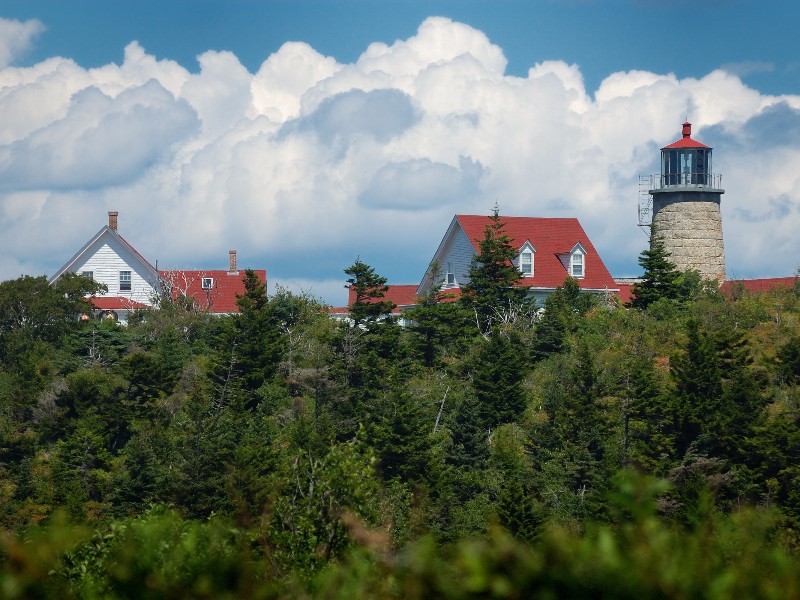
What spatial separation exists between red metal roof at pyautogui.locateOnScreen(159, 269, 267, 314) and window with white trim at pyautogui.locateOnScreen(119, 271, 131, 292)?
5.84 ft

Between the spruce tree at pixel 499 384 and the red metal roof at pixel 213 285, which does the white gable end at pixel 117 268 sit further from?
the spruce tree at pixel 499 384

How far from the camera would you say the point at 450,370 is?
3994 centimetres

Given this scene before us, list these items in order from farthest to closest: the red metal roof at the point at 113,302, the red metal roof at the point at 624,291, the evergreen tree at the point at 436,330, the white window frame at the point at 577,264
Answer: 1. the red metal roof at the point at 113,302
2. the white window frame at the point at 577,264
3. the red metal roof at the point at 624,291
4. the evergreen tree at the point at 436,330

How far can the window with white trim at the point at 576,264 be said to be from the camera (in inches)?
2062

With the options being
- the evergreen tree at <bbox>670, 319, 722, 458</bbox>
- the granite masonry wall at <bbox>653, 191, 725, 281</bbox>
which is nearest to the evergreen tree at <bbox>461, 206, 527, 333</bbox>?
the granite masonry wall at <bbox>653, 191, 725, 281</bbox>

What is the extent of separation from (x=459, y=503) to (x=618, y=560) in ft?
87.2

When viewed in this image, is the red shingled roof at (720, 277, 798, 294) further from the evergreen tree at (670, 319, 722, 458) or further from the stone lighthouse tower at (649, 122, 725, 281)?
the evergreen tree at (670, 319, 722, 458)

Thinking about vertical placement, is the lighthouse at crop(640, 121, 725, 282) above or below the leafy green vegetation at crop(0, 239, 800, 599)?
above

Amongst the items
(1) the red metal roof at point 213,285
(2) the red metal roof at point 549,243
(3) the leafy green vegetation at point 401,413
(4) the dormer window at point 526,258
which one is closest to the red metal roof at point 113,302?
(1) the red metal roof at point 213,285

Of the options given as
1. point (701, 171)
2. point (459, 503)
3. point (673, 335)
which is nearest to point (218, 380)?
point (459, 503)

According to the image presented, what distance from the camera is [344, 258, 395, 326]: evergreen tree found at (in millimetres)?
40531

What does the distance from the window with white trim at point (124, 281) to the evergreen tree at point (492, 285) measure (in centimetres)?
2043

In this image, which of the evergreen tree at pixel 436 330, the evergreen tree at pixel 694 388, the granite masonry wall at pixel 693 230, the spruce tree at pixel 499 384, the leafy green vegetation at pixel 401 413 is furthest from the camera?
the granite masonry wall at pixel 693 230

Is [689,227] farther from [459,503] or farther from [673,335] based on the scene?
[459,503]
